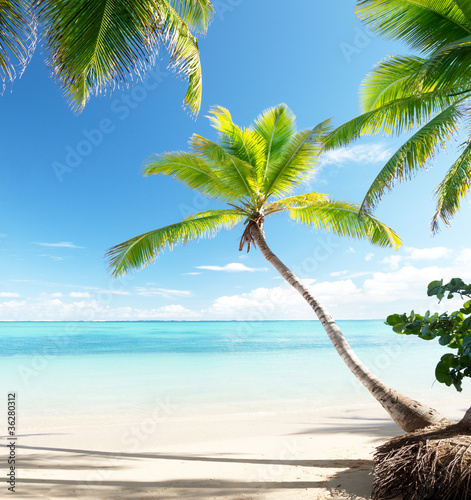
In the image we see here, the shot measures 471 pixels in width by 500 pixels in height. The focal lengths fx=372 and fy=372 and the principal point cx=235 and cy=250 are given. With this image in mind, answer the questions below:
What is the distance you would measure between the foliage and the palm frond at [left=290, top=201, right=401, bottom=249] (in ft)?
13.7

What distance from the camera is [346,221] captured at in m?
7.50

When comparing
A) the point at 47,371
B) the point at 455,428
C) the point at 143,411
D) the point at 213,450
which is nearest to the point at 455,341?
the point at 455,428

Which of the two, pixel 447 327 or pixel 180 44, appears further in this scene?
pixel 180 44

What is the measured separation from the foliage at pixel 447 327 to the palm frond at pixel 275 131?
5603 mm

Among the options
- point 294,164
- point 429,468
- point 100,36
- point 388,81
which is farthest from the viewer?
point 294,164

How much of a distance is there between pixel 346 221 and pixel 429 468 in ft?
17.4

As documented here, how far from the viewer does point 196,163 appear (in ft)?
25.5

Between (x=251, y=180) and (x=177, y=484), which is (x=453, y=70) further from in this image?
(x=177, y=484)

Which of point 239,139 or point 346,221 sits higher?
point 239,139

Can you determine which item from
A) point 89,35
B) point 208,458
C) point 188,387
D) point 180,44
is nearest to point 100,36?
point 89,35

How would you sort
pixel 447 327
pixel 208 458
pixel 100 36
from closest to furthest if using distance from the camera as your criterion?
pixel 447 327, pixel 100 36, pixel 208 458

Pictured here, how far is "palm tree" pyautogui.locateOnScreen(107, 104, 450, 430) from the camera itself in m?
7.27

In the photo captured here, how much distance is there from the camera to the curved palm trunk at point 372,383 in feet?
13.8

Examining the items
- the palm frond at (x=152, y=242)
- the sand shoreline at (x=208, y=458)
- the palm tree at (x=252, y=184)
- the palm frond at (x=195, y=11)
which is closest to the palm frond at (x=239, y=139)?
the palm tree at (x=252, y=184)
